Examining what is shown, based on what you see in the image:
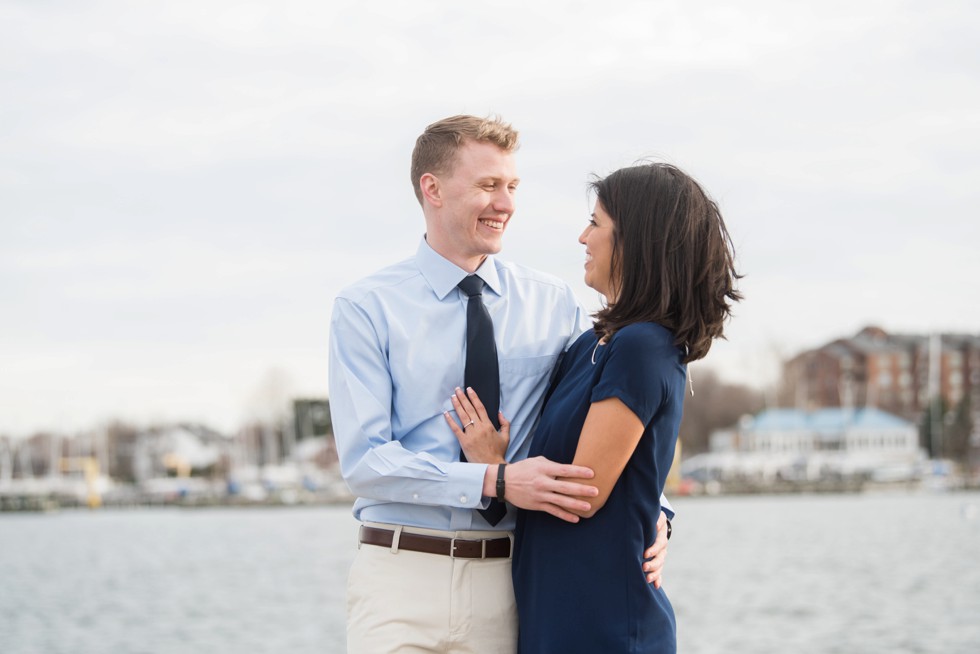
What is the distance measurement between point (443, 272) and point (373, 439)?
1.95ft

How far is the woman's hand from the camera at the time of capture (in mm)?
3607

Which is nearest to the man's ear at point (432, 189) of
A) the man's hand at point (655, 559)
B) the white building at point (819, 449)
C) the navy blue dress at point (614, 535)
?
the navy blue dress at point (614, 535)

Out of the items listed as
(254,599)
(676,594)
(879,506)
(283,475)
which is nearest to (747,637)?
(676,594)

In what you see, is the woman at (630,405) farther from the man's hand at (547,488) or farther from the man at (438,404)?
the man at (438,404)

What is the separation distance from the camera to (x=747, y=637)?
25.6m

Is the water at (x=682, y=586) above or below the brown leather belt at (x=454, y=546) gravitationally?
below

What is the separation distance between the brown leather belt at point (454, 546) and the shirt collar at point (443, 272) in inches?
29.4

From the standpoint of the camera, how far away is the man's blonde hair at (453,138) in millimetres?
3791

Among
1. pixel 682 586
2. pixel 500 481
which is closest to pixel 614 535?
pixel 500 481

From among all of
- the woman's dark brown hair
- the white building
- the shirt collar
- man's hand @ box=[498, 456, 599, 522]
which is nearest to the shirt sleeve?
man's hand @ box=[498, 456, 599, 522]

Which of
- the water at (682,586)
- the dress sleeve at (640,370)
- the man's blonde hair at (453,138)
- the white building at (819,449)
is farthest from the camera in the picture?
the white building at (819,449)

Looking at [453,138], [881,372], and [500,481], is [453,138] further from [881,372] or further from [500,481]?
[881,372]

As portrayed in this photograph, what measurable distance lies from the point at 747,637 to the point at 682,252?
23.8 meters

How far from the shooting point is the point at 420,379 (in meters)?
3.73
